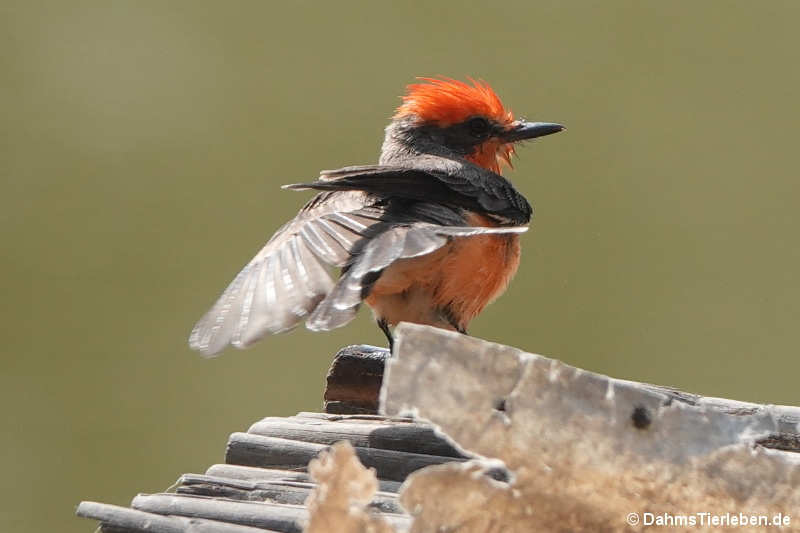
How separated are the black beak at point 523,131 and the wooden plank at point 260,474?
2750mm

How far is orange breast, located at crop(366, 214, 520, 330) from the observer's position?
15.0 ft

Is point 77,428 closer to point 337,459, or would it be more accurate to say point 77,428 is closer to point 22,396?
point 22,396

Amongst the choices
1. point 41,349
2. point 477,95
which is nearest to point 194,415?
point 41,349

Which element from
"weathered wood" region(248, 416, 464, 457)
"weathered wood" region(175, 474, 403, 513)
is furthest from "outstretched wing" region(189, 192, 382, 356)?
"weathered wood" region(175, 474, 403, 513)

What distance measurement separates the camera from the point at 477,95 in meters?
5.76

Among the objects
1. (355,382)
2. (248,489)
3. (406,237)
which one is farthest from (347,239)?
(248,489)

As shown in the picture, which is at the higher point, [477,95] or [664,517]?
[477,95]

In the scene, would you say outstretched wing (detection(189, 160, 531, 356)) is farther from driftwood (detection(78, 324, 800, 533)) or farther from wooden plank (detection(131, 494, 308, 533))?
driftwood (detection(78, 324, 800, 533))

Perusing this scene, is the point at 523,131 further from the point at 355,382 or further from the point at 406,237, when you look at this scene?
the point at 355,382

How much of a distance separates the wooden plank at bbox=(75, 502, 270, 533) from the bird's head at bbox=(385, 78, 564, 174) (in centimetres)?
291

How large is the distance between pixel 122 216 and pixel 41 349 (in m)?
1.21

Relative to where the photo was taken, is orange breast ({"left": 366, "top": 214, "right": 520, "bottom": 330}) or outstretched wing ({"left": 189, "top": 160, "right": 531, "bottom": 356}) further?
orange breast ({"left": 366, "top": 214, "right": 520, "bottom": 330})

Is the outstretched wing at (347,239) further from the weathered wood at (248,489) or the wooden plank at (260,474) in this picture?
the weathered wood at (248,489)

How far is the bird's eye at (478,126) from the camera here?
19.1 ft
